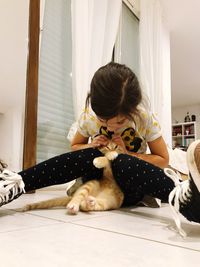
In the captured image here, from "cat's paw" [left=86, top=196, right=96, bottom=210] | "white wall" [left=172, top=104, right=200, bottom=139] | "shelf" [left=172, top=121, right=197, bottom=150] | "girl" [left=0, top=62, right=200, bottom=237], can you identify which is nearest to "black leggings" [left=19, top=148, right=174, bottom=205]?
"girl" [left=0, top=62, right=200, bottom=237]

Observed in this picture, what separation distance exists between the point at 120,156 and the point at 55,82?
1.15m

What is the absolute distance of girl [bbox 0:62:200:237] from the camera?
870 millimetres

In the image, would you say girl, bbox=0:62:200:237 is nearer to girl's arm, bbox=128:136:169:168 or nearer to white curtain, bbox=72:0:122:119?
girl's arm, bbox=128:136:169:168

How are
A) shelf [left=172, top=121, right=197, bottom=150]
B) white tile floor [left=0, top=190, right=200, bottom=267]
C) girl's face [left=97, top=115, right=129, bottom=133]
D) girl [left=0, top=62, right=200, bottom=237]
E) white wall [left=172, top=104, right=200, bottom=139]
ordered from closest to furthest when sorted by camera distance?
white tile floor [left=0, top=190, right=200, bottom=267], girl [left=0, top=62, right=200, bottom=237], girl's face [left=97, top=115, right=129, bottom=133], shelf [left=172, top=121, right=197, bottom=150], white wall [left=172, top=104, right=200, bottom=139]

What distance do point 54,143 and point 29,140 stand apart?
25 cm

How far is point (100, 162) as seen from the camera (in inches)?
37.4

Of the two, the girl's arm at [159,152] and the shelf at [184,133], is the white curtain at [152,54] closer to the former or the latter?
the girl's arm at [159,152]

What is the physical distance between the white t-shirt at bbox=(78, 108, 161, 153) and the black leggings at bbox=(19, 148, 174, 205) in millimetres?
149

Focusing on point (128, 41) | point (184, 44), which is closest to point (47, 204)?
point (128, 41)

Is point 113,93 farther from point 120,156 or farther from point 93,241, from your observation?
point 93,241

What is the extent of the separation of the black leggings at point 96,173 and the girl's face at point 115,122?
10 centimetres

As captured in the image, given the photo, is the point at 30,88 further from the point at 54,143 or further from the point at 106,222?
the point at 106,222

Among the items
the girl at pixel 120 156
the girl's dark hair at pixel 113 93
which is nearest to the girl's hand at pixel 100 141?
the girl at pixel 120 156

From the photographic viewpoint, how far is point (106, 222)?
0.80 m
